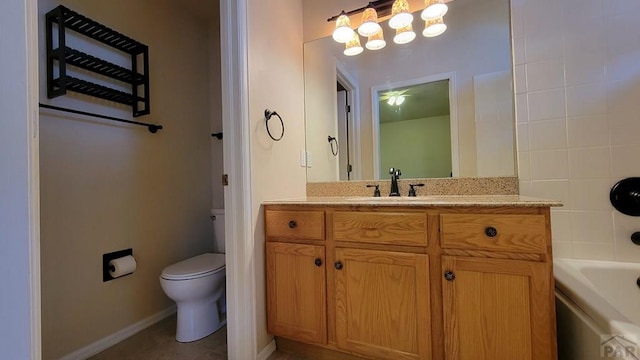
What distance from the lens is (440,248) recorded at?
3.77 ft

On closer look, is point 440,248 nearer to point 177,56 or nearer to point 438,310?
point 438,310

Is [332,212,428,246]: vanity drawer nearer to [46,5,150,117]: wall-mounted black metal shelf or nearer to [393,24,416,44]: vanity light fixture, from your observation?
[393,24,416,44]: vanity light fixture

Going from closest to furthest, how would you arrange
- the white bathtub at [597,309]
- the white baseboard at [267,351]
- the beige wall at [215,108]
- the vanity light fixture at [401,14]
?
the white bathtub at [597,309] → the white baseboard at [267,351] → the vanity light fixture at [401,14] → the beige wall at [215,108]

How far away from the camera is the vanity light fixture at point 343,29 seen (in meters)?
1.79

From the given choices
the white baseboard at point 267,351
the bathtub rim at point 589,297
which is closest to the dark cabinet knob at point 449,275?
the bathtub rim at point 589,297

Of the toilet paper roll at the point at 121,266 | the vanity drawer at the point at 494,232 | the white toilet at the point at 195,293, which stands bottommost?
the white toilet at the point at 195,293

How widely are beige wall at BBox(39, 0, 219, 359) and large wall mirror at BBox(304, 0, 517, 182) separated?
3.43 feet

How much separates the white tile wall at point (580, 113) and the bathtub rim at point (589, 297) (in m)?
0.08

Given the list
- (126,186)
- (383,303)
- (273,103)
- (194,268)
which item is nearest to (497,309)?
(383,303)

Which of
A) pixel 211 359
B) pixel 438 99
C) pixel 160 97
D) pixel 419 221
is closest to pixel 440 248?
pixel 419 221

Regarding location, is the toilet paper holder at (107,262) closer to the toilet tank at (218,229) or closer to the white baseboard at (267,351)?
the toilet tank at (218,229)

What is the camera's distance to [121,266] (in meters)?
1.67

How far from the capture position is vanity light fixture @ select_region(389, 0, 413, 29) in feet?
5.44

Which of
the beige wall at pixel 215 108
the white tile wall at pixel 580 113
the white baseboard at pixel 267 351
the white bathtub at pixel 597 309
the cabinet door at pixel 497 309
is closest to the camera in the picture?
the white bathtub at pixel 597 309
